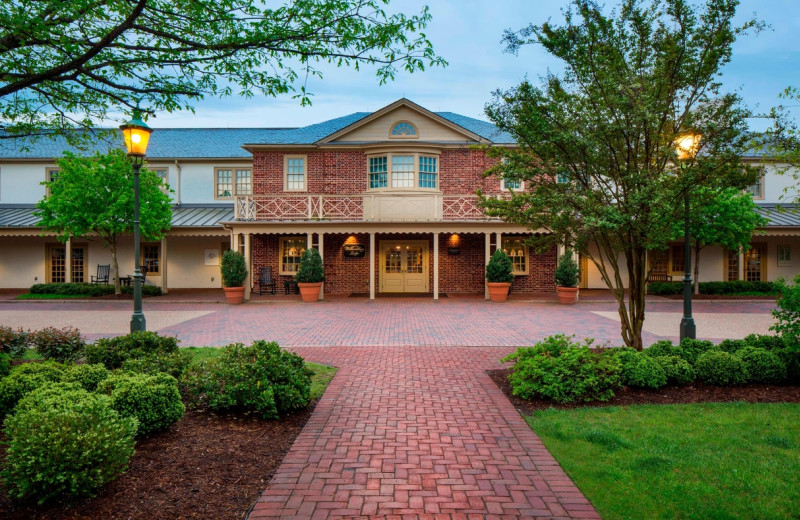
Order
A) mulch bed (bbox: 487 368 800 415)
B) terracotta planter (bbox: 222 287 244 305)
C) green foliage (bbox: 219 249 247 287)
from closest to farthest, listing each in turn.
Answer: mulch bed (bbox: 487 368 800 415) < terracotta planter (bbox: 222 287 244 305) < green foliage (bbox: 219 249 247 287)

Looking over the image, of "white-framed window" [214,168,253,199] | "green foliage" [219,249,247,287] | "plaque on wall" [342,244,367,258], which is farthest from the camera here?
"white-framed window" [214,168,253,199]

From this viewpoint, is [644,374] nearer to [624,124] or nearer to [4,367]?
[624,124]

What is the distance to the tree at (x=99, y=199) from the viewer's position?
17.2m

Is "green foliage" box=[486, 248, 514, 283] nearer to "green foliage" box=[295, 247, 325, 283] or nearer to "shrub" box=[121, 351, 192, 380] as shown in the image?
"green foliage" box=[295, 247, 325, 283]

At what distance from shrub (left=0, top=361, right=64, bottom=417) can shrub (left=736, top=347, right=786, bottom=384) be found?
8.47 meters

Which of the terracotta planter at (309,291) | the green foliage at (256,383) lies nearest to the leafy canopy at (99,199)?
the terracotta planter at (309,291)

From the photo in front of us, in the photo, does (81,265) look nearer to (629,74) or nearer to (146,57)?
(146,57)

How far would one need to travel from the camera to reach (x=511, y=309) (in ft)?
48.3

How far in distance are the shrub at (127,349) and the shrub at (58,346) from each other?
39.3 inches

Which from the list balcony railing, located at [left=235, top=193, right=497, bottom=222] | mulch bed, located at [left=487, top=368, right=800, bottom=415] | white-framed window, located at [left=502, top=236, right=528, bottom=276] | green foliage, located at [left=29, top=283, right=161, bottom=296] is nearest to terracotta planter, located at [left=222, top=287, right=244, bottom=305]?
balcony railing, located at [left=235, top=193, right=497, bottom=222]

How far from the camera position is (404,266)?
20.0 m

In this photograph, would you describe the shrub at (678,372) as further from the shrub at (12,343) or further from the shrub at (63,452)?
the shrub at (12,343)

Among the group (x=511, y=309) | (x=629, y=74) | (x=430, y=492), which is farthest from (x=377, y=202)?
(x=430, y=492)

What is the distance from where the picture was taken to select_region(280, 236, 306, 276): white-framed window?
19.9 meters
